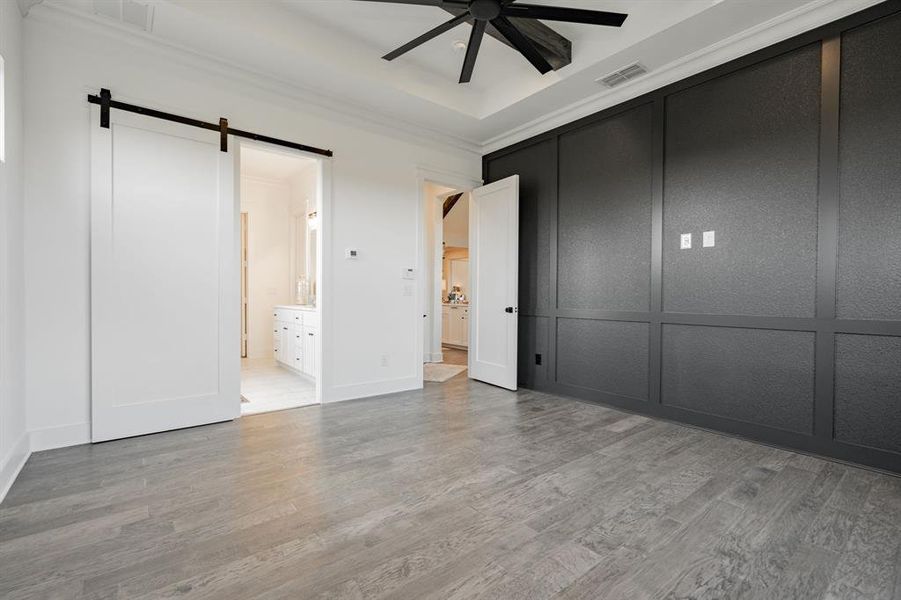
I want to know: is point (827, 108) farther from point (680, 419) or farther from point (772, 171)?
point (680, 419)

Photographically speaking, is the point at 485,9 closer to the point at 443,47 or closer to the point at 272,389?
the point at 443,47

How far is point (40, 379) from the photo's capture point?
2.65m

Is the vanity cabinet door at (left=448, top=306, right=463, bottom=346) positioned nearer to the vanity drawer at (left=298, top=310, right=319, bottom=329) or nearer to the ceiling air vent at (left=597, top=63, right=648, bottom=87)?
the vanity drawer at (left=298, top=310, right=319, bottom=329)

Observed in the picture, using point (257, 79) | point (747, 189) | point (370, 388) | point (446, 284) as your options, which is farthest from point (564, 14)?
point (446, 284)

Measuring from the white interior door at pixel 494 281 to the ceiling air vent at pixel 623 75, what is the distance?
1.25 meters

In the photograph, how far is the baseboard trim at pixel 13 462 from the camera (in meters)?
2.09

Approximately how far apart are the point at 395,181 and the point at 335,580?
3679 millimetres

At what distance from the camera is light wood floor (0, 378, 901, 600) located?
4.87ft

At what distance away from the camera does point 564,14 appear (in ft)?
8.14

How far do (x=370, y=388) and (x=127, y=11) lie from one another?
11.2 feet

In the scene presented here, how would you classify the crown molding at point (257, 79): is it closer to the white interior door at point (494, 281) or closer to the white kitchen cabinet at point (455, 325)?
the white interior door at point (494, 281)

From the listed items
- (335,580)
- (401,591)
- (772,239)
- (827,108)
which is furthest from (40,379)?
(827,108)

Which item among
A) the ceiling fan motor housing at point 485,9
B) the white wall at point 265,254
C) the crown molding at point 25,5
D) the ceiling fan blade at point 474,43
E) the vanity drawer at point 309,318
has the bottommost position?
the vanity drawer at point 309,318

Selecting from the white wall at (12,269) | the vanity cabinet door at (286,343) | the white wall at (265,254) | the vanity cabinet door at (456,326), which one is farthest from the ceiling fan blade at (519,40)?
the vanity cabinet door at (456,326)
